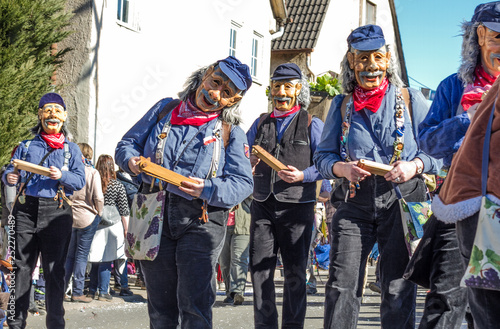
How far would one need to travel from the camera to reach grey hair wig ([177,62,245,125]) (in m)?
4.57

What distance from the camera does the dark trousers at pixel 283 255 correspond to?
221 inches

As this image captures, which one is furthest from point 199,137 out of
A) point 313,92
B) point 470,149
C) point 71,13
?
point 313,92

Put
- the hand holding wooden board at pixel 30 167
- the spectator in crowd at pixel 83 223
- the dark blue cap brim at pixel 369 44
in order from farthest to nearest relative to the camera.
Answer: the spectator in crowd at pixel 83 223 < the hand holding wooden board at pixel 30 167 < the dark blue cap brim at pixel 369 44

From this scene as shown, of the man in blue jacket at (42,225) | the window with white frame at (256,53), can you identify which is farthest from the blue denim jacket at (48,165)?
the window with white frame at (256,53)

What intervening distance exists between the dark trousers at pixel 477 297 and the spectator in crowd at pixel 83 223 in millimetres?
6394

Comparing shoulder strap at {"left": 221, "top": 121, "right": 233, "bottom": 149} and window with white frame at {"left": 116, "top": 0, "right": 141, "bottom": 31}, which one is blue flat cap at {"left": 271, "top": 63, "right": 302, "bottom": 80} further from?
window with white frame at {"left": 116, "top": 0, "right": 141, "bottom": 31}

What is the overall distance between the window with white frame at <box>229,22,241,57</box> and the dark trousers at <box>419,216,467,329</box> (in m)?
14.4

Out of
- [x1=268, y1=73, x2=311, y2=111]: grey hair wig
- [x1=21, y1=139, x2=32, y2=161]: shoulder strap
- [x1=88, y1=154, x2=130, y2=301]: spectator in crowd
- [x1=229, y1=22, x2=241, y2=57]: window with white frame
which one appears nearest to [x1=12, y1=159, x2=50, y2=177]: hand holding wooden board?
[x1=21, y1=139, x2=32, y2=161]: shoulder strap

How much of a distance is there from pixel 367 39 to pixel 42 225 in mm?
3178

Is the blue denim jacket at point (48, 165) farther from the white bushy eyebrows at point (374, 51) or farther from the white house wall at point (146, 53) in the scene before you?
the white house wall at point (146, 53)

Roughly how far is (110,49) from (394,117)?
31.4 ft

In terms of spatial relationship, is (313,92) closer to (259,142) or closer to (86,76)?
(86,76)

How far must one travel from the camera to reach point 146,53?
14.3 metres

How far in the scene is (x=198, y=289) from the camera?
4.21 m
